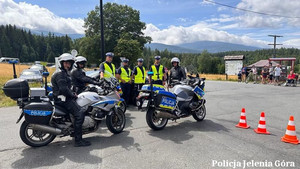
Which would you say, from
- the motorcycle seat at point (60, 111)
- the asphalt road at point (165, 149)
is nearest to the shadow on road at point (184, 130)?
the asphalt road at point (165, 149)

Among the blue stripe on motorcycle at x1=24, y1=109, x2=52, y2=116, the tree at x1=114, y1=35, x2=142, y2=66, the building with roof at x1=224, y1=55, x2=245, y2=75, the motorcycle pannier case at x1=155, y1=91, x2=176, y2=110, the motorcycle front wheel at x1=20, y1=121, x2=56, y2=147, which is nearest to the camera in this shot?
the blue stripe on motorcycle at x1=24, y1=109, x2=52, y2=116

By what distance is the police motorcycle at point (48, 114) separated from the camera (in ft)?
13.1

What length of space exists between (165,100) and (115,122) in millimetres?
1385

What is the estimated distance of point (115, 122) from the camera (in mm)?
5098

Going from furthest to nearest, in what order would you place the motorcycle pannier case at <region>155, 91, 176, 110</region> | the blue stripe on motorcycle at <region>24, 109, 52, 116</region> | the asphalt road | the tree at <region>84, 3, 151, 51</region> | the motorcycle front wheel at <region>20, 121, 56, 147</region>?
the tree at <region>84, 3, 151, 51</region>, the motorcycle pannier case at <region>155, 91, 176, 110</region>, the motorcycle front wheel at <region>20, 121, 56, 147</region>, the blue stripe on motorcycle at <region>24, 109, 52, 116</region>, the asphalt road

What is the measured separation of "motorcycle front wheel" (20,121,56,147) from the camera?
4.04 metres

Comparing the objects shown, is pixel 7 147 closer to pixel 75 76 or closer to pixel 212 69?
pixel 75 76

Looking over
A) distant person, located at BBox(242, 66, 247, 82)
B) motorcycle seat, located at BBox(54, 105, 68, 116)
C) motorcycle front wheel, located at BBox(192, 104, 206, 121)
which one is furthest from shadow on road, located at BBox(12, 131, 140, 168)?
distant person, located at BBox(242, 66, 247, 82)

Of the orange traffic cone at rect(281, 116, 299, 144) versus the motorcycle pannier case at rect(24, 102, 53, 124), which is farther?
the orange traffic cone at rect(281, 116, 299, 144)

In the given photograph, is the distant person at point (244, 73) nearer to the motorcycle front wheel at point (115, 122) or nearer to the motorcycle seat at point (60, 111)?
the motorcycle front wheel at point (115, 122)

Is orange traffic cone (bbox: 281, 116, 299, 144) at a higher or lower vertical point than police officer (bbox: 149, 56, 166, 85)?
lower

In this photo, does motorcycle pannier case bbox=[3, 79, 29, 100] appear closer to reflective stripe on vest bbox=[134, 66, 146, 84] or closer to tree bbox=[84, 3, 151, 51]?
reflective stripe on vest bbox=[134, 66, 146, 84]

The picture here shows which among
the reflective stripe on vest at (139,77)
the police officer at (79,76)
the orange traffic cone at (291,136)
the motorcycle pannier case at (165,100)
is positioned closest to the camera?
the orange traffic cone at (291,136)

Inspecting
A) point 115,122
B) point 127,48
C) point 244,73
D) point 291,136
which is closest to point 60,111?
point 115,122
